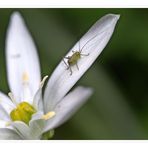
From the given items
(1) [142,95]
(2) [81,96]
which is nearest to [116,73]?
(1) [142,95]

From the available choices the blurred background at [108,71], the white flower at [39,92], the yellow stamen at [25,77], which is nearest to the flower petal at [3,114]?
the white flower at [39,92]

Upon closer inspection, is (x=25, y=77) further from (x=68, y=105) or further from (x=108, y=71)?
(x=108, y=71)

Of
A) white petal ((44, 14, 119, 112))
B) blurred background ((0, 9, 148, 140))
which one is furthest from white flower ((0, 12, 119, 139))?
blurred background ((0, 9, 148, 140))

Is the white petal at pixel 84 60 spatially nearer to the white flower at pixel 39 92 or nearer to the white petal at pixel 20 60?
the white flower at pixel 39 92

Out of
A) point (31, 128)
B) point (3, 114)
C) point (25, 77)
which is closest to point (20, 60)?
point (25, 77)

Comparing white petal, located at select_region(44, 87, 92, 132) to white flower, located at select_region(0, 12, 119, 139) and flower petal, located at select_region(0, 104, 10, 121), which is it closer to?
white flower, located at select_region(0, 12, 119, 139)
